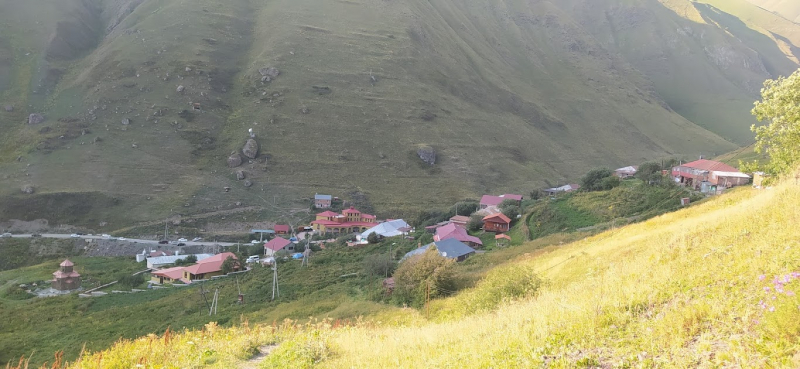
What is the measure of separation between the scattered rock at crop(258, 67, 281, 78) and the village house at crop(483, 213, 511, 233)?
231ft

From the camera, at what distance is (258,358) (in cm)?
750

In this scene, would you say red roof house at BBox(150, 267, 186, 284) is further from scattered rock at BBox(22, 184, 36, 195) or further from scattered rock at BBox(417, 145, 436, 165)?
scattered rock at BBox(417, 145, 436, 165)

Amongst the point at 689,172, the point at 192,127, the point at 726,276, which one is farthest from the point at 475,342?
the point at 192,127

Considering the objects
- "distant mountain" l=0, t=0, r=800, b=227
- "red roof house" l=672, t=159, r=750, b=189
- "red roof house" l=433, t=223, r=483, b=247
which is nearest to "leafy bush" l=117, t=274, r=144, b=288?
"distant mountain" l=0, t=0, r=800, b=227

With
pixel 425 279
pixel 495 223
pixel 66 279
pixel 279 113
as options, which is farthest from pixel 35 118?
pixel 425 279

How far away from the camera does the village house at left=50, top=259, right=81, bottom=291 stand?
41031 mm

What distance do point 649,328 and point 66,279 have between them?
5099cm

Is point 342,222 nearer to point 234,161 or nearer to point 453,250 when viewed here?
point 234,161

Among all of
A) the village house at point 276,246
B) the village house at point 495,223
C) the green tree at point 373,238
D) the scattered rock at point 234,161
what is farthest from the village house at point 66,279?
the village house at point 495,223

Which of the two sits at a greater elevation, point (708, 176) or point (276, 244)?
point (708, 176)

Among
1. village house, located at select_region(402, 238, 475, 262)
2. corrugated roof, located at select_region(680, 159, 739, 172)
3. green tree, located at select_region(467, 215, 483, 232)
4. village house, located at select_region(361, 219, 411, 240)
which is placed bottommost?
village house, located at select_region(361, 219, 411, 240)

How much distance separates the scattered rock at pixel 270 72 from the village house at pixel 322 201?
40.6 metres

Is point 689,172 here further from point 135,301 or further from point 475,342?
point 135,301

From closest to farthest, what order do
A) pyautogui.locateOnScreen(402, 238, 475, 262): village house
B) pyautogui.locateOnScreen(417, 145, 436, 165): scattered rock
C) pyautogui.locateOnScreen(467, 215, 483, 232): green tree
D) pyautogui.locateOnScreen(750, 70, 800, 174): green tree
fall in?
pyautogui.locateOnScreen(750, 70, 800, 174): green tree, pyautogui.locateOnScreen(402, 238, 475, 262): village house, pyautogui.locateOnScreen(467, 215, 483, 232): green tree, pyautogui.locateOnScreen(417, 145, 436, 165): scattered rock
